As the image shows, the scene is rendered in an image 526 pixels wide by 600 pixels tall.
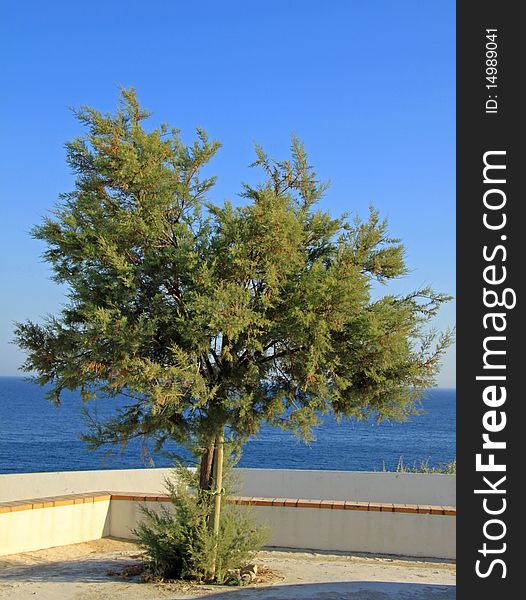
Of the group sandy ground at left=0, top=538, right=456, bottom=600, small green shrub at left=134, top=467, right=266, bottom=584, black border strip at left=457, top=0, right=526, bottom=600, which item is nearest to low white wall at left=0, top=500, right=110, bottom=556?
sandy ground at left=0, top=538, right=456, bottom=600

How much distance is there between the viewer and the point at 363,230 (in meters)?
9.88

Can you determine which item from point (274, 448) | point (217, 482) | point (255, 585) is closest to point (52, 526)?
point (217, 482)

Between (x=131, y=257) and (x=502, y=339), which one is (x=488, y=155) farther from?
(x=131, y=257)

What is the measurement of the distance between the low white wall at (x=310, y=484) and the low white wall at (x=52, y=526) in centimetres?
241

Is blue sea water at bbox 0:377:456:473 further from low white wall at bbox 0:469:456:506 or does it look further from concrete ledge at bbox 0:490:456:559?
concrete ledge at bbox 0:490:456:559

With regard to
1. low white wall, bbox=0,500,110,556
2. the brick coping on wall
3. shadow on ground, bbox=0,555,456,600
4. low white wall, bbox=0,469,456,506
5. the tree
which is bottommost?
shadow on ground, bbox=0,555,456,600

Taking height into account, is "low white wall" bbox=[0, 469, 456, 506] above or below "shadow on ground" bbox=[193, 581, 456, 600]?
above

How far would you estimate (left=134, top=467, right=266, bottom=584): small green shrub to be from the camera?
369 inches

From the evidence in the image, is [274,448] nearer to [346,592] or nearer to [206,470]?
[206,470]

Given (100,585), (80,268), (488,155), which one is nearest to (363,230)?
(80,268)

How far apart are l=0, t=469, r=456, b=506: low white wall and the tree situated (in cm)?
543

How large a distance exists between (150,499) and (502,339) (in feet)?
27.9

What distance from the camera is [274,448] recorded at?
209ft

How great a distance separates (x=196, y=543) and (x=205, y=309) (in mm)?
2979
